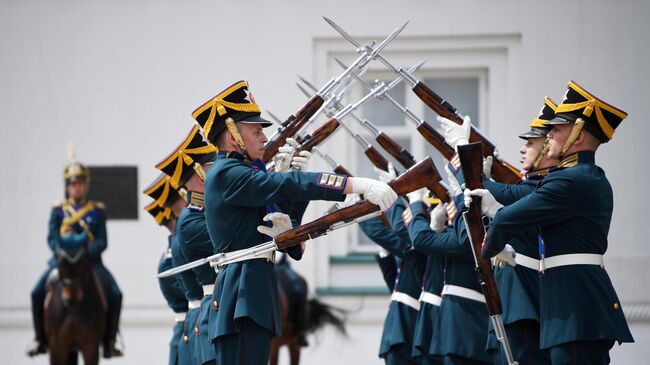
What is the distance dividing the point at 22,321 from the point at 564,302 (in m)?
8.92

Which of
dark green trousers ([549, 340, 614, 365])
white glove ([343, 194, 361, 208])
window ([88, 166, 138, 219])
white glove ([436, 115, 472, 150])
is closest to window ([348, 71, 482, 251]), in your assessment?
window ([88, 166, 138, 219])

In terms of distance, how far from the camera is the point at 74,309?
1196 cm

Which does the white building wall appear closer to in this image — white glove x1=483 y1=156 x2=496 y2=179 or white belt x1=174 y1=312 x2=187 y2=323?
white belt x1=174 y1=312 x2=187 y2=323

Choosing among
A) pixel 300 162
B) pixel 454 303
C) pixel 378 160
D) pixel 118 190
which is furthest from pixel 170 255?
pixel 118 190

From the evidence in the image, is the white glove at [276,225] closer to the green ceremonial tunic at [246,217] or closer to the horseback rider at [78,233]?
the green ceremonial tunic at [246,217]

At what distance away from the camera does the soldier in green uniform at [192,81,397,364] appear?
243 inches

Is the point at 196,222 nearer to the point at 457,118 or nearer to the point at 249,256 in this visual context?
the point at 249,256

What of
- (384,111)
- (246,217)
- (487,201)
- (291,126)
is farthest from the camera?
(384,111)

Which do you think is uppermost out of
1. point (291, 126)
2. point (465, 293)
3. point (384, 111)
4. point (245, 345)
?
point (384, 111)

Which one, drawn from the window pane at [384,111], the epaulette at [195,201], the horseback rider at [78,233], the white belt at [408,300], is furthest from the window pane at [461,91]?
the epaulette at [195,201]

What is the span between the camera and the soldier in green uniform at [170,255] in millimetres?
8297

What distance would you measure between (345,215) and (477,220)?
796mm

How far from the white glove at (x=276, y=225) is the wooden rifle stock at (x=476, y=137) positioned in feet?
5.57

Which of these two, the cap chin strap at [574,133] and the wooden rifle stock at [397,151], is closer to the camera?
the cap chin strap at [574,133]
